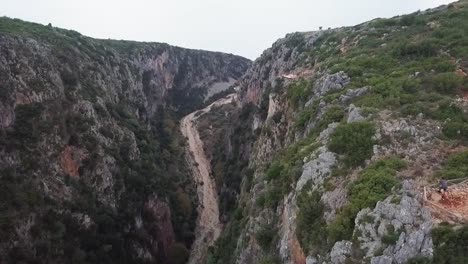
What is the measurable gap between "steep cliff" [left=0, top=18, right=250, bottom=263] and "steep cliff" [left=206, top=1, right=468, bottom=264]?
14348 mm

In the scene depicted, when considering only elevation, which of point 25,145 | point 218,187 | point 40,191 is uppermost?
point 25,145

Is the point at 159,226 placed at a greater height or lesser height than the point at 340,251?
lesser

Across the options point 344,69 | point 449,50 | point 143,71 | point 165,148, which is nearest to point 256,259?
point 344,69

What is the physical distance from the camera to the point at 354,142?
31.8m

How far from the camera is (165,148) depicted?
107250 mm

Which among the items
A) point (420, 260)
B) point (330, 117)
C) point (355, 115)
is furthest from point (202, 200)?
point (420, 260)

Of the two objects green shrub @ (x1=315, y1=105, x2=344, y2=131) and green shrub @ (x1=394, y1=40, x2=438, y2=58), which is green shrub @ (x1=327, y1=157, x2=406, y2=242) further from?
green shrub @ (x1=394, y1=40, x2=438, y2=58)

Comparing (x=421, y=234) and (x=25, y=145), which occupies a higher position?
(x=25, y=145)

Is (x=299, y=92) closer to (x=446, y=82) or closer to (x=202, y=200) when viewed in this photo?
(x=446, y=82)

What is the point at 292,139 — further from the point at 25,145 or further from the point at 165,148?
the point at 165,148

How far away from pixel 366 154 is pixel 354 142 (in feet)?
4.46

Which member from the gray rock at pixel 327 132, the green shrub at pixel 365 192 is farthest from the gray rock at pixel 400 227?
the gray rock at pixel 327 132

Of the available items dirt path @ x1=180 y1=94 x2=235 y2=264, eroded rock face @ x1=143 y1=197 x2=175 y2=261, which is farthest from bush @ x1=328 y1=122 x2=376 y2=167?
eroded rock face @ x1=143 y1=197 x2=175 y2=261

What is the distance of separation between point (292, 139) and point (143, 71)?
332 feet
